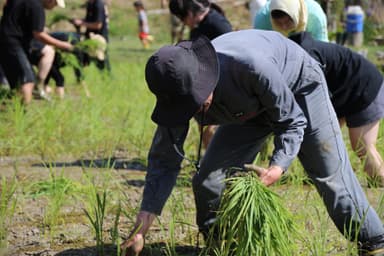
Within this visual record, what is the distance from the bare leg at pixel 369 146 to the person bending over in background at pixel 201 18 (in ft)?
4.24

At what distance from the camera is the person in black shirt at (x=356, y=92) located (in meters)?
3.66

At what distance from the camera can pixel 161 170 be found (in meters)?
2.85

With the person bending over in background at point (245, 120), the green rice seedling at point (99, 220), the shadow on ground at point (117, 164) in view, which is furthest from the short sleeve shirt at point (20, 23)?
the person bending over in background at point (245, 120)

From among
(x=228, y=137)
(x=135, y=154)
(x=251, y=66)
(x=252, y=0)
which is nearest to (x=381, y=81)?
(x=228, y=137)

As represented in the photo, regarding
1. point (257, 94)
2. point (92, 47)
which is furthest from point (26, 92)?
point (257, 94)

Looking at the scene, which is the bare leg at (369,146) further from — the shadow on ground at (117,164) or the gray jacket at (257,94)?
the shadow on ground at (117,164)

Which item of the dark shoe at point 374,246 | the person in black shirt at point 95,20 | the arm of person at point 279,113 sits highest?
the arm of person at point 279,113

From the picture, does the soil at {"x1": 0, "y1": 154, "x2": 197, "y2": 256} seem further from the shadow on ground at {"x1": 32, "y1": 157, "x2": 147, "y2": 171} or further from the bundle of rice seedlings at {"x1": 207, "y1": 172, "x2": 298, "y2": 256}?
the bundle of rice seedlings at {"x1": 207, "y1": 172, "x2": 298, "y2": 256}

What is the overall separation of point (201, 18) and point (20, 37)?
2487 millimetres

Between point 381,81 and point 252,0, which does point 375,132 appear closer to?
point 381,81

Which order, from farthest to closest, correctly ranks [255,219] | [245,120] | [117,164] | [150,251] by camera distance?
1. [117,164]
2. [150,251]
3. [245,120]
4. [255,219]

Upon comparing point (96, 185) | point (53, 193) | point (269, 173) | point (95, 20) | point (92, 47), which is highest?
point (269, 173)

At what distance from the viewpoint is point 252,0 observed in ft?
18.2

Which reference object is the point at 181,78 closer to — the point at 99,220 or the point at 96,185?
the point at 99,220
